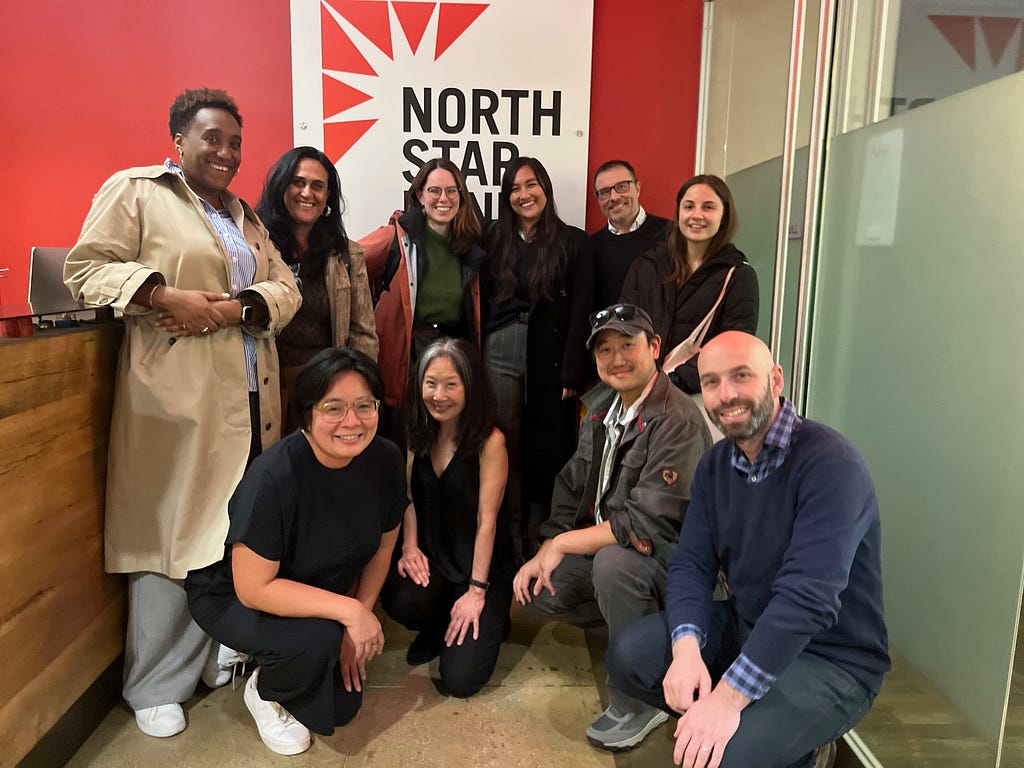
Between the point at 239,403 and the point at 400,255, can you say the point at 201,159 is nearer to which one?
the point at 239,403

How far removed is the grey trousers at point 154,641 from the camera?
1757 mm

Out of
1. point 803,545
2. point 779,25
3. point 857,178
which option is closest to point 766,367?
point 803,545

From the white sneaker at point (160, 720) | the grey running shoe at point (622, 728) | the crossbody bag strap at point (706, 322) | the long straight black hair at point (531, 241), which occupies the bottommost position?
the white sneaker at point (160, 720)

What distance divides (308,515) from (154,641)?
24.1 inches

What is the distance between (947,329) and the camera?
143cm

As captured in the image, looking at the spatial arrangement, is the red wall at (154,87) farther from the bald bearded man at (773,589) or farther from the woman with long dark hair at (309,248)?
the bald bearded man at (773,589)

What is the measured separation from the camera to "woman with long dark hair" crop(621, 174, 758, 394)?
2049 mm

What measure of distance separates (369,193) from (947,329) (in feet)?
7.50

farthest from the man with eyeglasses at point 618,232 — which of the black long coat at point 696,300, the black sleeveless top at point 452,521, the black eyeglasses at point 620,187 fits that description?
the black sleeveless top at point 452,521

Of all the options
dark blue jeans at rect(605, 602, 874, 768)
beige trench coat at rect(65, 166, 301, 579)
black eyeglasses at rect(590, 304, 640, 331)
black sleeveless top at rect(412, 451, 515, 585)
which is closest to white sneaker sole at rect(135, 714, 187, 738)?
beige trench coat at rect(65, 166, 301, 579)

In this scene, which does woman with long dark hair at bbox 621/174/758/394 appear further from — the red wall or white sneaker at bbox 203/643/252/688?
white sneaker at bbox 203/643/252/688

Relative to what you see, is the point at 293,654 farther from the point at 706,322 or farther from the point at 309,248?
the point at 706,322

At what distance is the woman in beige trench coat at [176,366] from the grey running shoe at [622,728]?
1.06 m

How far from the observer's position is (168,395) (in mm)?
1647
